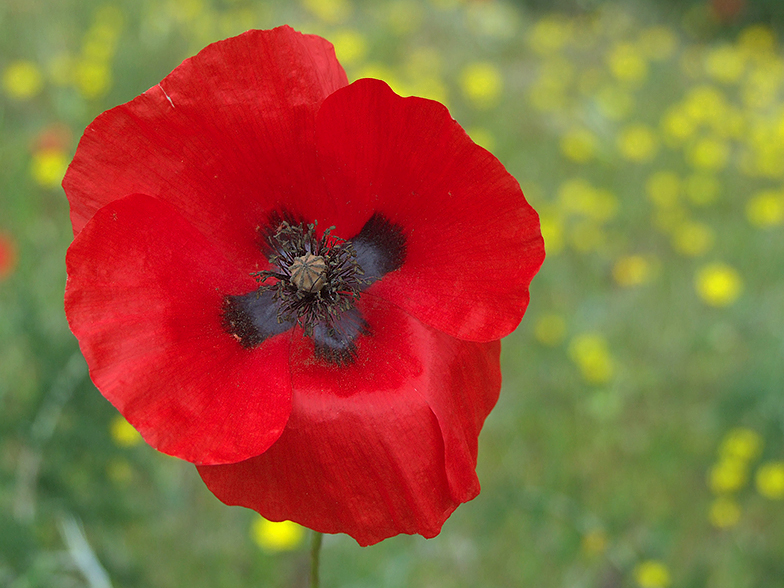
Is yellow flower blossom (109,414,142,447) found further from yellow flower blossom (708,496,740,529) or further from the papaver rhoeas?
yellow flower blossom (708,496,740,529)

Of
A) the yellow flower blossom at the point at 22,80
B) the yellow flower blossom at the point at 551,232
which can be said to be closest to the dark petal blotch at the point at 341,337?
the yellow flower blossom at the point at 551,232

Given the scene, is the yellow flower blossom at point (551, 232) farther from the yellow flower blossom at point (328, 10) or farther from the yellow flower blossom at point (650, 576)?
the yellow flower blossom at point (328, 10)

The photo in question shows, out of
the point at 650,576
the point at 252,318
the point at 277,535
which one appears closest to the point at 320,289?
the point at 252,318

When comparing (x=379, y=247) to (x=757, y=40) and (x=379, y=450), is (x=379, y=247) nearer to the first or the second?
(x=379, y=450)

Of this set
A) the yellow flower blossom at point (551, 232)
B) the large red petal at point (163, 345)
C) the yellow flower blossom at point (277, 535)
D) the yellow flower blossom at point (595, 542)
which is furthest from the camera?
the yellow flower blossom at point (551, 232)

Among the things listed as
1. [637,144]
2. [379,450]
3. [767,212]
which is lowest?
[767,212]

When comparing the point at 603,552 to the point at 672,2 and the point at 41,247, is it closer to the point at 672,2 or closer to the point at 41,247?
the point at 41,247
